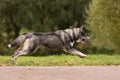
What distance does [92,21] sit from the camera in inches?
1083

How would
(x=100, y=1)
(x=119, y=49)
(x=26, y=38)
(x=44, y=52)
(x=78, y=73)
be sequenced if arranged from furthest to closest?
(x=44, y=52), (x=119, y=49), (x=100, y=1), (x=26, y=38), (x=78, y=73)

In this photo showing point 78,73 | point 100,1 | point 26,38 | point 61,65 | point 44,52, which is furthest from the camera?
point 44,52

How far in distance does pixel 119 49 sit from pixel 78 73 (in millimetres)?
14305

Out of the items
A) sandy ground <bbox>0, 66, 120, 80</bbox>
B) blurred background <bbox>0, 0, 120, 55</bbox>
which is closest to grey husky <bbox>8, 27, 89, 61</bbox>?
sandy ground <bbox>0, 66, 120, 80</bbox>

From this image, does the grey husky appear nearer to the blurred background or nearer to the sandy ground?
the sandy ground

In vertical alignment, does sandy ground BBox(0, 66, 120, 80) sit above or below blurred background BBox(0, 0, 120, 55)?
below

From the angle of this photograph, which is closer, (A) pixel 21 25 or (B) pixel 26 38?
(B) pixel 26 38

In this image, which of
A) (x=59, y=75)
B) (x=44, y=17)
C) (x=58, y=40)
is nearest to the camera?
(x=59, y=75)

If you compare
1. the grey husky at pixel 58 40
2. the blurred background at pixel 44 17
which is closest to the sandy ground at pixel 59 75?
the grey husky at pixel 58 40

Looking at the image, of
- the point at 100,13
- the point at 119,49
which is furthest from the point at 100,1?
the point at 119,49

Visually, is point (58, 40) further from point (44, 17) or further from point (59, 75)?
point (44, 17)

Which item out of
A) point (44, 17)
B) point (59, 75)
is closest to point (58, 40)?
point (59, 75)

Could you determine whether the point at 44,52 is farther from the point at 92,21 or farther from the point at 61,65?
the point at 61,65

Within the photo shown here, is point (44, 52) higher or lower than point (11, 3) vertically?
lower
